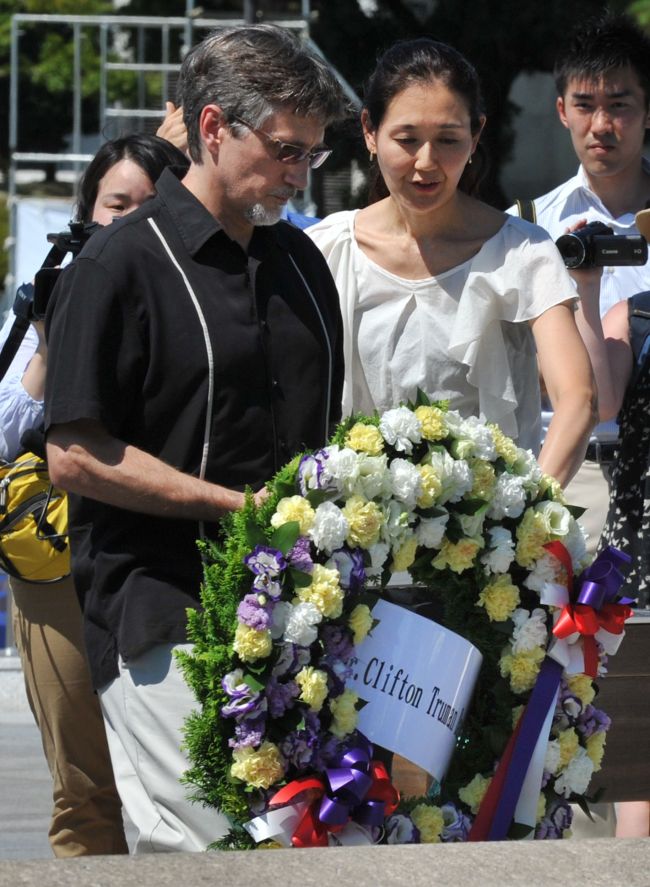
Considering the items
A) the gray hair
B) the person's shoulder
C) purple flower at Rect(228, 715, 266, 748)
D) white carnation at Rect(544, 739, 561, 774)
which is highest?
the gray hair

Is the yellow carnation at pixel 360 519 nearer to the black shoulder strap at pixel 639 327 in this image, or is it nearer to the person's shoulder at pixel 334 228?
the person's shoulder at pixel 334 228

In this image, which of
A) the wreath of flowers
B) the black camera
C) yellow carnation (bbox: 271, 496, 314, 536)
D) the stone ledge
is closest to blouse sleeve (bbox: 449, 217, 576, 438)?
the black camera

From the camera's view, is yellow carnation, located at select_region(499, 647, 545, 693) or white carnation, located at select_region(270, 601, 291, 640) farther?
yellow carnation, located at select_region(499, 647, 545, 693)

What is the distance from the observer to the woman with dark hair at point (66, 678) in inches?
149

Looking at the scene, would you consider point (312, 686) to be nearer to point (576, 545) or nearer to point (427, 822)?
point (427, 822)

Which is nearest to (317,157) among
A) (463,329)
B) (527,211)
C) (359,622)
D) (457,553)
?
(463,329)

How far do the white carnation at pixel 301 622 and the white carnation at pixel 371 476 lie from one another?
21cm

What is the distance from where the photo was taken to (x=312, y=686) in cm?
256

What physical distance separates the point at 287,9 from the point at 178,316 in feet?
77.3

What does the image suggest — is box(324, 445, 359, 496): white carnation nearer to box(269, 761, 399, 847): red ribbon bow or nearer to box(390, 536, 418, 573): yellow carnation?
box(390, 536, 418, 573): yellow carnation

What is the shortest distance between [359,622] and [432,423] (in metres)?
0.36

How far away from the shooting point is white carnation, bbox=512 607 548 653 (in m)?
2.82

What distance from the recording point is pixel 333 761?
262 centimetres

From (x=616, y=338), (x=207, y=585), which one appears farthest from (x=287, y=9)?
(x=207, y=585)
